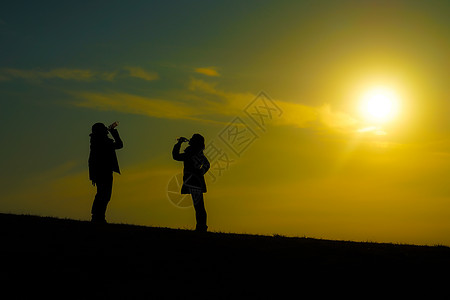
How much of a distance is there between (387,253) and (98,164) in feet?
30.7

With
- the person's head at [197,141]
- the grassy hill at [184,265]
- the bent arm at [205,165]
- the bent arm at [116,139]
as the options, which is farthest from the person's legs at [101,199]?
the bent arm at [205,165]

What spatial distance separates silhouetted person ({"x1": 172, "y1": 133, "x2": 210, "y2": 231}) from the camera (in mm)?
18375

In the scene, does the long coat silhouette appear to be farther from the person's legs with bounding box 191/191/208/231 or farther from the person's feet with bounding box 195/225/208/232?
the person's feet with bounding box 195/225/208/232

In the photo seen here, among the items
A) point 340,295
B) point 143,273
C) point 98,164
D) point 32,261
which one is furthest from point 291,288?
point 98,164

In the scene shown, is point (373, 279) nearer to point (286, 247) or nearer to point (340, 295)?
point (340, 295)

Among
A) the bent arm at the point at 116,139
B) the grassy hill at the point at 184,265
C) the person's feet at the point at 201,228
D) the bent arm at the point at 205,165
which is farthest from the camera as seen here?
the bent arm at the point at 116,139

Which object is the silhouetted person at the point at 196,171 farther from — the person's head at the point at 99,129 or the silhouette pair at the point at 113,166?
the person's head at the point at 99,129

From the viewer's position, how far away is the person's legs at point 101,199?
1856 cm

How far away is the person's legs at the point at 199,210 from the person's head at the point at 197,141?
148 centimetres

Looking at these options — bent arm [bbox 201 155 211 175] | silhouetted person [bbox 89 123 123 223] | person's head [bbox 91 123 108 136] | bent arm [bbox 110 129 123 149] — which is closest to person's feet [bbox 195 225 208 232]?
bent arm [bbox 201 155 211 175]

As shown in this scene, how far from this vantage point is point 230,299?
10.9 meters

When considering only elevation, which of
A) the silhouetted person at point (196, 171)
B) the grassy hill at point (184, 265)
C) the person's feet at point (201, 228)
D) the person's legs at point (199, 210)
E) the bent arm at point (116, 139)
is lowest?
the grassy hill at point (184, 265)

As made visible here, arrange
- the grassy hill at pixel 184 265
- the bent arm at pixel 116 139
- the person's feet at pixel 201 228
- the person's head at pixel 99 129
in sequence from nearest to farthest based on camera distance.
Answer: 1. the grassy hill at pixel 184 265
2. the person's feet at pixel 201 228
3. the person's head at pixel 99 129
4. the bent arm at pixel 116 139

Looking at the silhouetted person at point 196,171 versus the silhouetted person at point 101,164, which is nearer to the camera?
the silhouetted person at point 196,171
